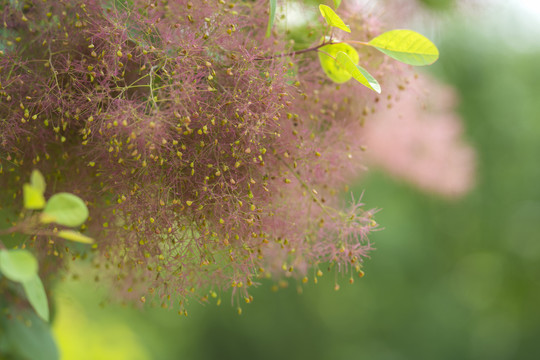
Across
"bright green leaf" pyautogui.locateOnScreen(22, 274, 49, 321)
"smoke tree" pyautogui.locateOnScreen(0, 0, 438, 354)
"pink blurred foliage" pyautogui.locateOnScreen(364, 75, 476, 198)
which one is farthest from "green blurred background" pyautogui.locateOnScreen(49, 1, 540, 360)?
"bright green leaf" pyautogui.locateOnScreen(22, 274, 49, 321)

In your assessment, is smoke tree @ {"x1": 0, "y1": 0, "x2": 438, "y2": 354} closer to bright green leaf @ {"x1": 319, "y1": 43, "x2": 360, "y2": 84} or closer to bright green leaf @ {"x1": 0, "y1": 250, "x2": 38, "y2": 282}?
bright green leaf @ {"x1": 319, "y1": 43, "x2": 360, "y2": 84}

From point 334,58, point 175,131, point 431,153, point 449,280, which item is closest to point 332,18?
point 334,58

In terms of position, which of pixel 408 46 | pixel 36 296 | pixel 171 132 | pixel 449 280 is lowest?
pixel 449 280

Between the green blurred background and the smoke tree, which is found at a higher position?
the smoke tree

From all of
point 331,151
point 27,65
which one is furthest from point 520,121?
point 27,65

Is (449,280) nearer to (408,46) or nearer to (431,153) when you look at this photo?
(431,153)

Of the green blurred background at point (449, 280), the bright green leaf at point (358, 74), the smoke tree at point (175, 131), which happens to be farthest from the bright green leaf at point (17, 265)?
the green blurred background at point (449, 280)
